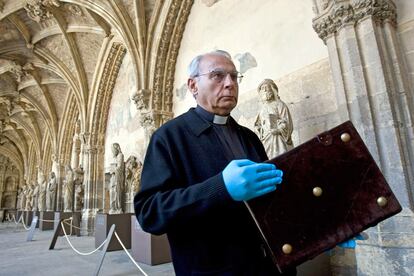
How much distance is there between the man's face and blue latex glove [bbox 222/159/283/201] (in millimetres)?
428

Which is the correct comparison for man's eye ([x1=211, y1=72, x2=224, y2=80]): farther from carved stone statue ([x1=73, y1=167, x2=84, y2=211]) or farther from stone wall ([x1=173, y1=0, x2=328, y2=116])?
carved stone statue ([x1=73, y1=167, x2=84, y2=211])

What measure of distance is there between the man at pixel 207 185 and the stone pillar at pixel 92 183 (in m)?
12.1

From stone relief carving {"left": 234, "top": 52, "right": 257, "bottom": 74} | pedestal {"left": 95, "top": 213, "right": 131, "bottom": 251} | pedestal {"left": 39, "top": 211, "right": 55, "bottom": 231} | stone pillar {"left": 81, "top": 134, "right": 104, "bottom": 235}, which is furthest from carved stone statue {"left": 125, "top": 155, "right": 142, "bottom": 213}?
pedestal {"left": 39, "top": 211, "right": 55, "bottom": 231}

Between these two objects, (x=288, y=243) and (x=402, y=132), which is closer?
(x=288, y=243)

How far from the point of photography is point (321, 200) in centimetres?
93

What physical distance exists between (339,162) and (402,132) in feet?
10.3

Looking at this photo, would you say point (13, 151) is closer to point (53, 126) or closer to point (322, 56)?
point (53, 126)

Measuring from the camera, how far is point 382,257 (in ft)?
10.3

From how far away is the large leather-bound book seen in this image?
2.91 feet

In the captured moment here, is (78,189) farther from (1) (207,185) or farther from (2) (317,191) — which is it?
(2) (317,191)

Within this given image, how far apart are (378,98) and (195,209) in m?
3.50

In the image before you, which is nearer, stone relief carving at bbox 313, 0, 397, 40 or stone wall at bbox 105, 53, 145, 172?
stone relief carving at bbox 313, 0, 397, 40

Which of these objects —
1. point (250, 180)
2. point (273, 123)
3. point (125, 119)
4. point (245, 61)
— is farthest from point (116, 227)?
point (250, 180)

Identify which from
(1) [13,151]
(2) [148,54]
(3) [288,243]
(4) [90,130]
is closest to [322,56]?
(3) [288,243]
